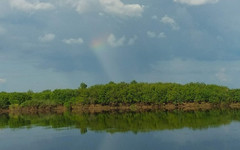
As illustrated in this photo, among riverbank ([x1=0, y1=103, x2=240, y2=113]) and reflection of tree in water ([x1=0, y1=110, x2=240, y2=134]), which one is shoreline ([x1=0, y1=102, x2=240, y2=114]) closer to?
riverbank ([x1=0, y1=103, x2=240, y2=113])

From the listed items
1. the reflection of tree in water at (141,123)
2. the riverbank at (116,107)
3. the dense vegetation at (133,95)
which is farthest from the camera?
the dense vegetation at (133,95)

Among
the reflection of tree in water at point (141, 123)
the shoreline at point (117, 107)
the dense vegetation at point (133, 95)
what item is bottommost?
the reflection of tree in water at point (141, 123)

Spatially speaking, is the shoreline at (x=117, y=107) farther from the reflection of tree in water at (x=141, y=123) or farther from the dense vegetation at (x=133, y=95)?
the reflection of tree in water at (x=141, y=123)

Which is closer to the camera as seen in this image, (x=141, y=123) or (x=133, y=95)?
(x=141, y=123)

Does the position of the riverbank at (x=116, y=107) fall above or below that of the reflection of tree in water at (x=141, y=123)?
above

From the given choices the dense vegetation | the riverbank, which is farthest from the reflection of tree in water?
the dense vegetation

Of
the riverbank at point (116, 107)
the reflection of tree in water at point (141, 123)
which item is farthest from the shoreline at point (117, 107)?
the reflection of tree in water at point (141, 123)

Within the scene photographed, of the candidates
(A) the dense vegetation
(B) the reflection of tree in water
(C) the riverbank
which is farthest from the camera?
(A) the dense vegetation

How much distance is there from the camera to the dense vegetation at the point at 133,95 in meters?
77.1

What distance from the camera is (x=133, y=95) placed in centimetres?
7906

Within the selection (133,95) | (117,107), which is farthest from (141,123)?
(117,107)

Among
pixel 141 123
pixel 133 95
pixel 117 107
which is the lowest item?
pixel 141 123

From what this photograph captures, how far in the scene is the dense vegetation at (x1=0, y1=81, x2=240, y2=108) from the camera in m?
77.1

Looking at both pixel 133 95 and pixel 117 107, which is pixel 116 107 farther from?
pixel 133 95
